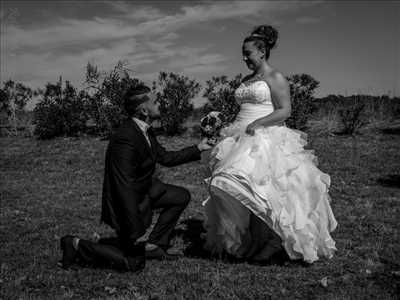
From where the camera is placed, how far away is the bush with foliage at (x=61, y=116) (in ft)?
64.3

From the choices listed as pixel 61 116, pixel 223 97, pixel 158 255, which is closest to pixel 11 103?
pixel 61 116

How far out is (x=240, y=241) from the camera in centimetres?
595

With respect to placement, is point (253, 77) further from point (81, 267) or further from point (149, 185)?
point (81, 267)

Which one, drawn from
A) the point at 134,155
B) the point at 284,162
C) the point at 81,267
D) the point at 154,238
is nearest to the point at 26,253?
the point at 81,267

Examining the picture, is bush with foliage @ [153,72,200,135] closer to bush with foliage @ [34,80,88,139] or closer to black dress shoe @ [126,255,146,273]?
bush with foliage @ [34,80,88,139]

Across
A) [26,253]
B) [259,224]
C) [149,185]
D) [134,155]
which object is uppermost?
[134,155]

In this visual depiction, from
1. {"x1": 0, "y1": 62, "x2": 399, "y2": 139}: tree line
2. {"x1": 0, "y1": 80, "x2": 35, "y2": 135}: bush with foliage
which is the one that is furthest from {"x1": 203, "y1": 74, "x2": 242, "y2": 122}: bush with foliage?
{"x1": 0, "y1": 80, "x2": 35, "y2": 135}: bush with foliage

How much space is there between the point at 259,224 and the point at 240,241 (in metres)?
0.33

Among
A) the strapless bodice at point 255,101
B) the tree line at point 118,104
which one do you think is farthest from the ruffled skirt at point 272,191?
the tree line at point 118,104

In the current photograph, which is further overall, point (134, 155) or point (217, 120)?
point (217, 120)

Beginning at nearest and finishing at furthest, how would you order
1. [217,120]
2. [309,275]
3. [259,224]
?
[309,275] → [259,224] → [217,120]

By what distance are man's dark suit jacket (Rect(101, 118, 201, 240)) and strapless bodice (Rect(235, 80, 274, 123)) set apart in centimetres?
135

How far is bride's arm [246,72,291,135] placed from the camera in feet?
19.2

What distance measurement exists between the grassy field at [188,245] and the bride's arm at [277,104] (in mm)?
1409
